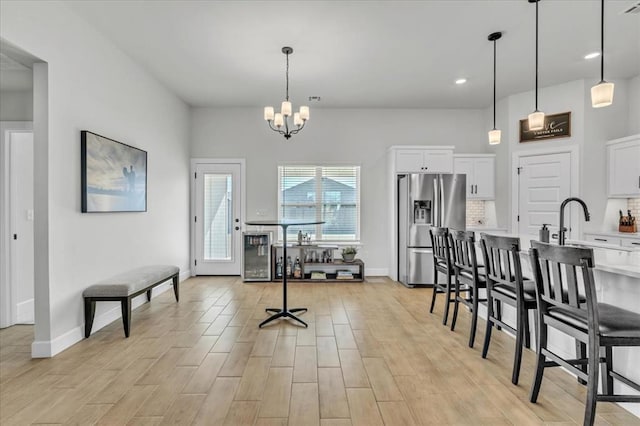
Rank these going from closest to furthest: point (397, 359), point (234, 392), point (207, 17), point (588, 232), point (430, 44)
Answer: point (234, 392) < point (397, 359) < point (207, 17) < point (430, 44) < point (588, 232)

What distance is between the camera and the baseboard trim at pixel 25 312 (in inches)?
146

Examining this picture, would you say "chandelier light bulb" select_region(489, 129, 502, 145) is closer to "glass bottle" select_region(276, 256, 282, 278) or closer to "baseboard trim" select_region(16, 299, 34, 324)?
"glass bottle" select_region(276, 256, 282, 278)

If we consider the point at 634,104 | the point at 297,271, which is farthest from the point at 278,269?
the point at 634,104

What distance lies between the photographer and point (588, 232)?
466 centimetres

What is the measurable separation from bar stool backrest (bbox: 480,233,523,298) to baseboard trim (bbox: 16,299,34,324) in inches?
187

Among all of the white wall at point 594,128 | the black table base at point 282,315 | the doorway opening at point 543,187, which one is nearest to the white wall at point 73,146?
the black table base at point 282,315

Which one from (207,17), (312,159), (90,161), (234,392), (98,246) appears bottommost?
(234,392)

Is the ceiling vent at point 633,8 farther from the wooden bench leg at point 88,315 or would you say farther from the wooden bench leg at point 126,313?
the wooden bench leg at point 88,315

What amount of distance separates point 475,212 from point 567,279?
14.6 feet

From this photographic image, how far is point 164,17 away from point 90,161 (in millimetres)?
1551

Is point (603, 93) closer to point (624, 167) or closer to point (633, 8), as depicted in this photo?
point (633, 8)

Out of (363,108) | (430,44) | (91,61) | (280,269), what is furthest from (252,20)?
(280,269)

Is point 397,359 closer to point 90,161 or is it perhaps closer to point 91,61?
point 90,161

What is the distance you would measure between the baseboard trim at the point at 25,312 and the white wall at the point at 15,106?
6.91ft
